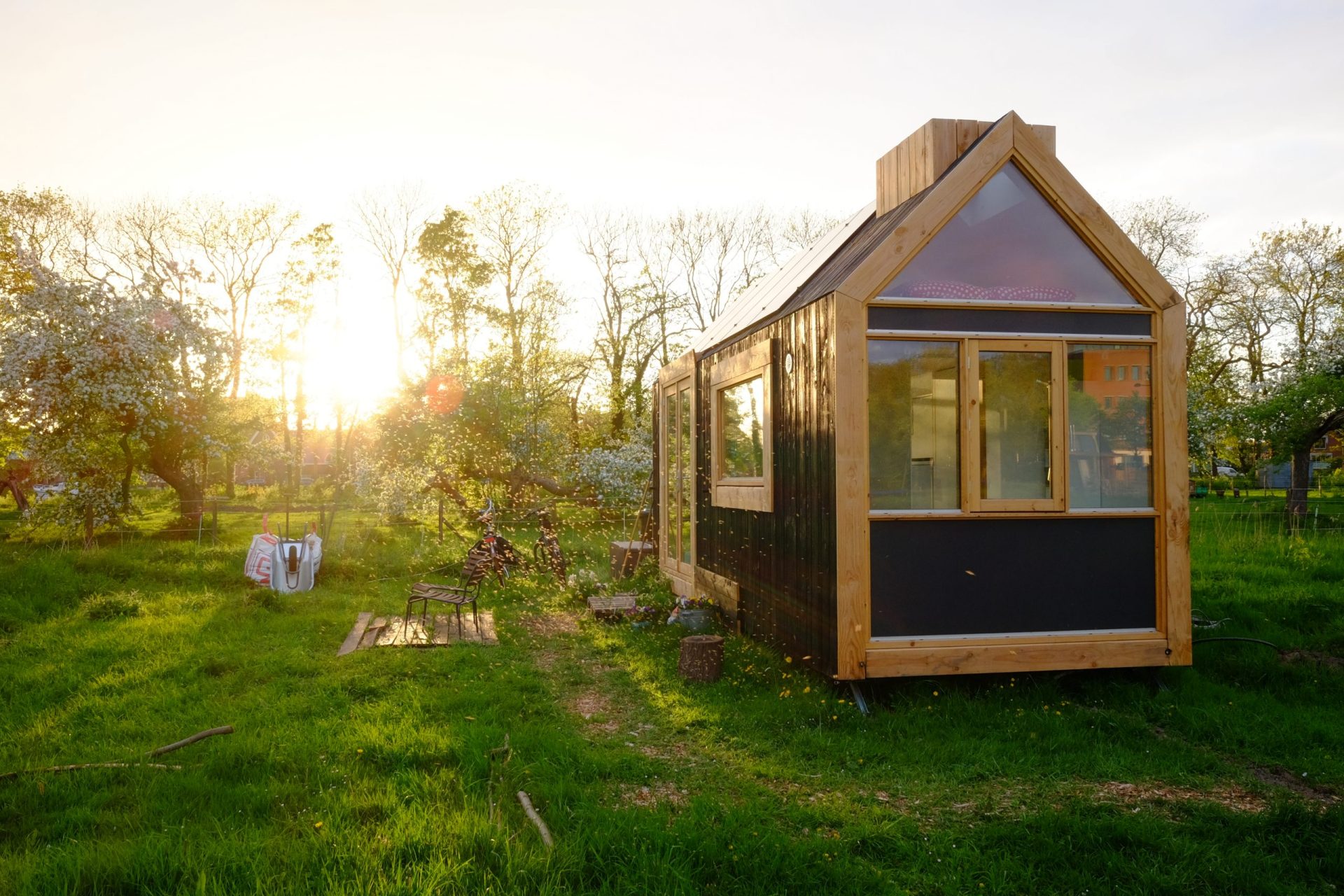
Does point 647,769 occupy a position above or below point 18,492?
below

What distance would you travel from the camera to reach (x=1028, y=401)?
6242mm

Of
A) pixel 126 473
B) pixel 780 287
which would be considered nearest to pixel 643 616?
pixel 780 287

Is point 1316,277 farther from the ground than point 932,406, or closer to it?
farther from the ground

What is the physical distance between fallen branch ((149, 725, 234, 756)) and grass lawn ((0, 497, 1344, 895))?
8cm

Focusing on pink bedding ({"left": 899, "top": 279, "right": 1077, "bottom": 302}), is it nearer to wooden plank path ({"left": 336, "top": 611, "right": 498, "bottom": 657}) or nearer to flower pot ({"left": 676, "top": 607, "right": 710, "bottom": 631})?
flower pot ({"left": 676, "top": 607, "right": 710, "bottom": 631})

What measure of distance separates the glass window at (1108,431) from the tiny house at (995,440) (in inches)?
0.5

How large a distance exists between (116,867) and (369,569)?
359 inches

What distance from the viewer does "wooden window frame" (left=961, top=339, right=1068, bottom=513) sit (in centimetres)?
606

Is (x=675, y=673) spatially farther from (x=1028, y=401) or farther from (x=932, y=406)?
(x=1028, y=401)

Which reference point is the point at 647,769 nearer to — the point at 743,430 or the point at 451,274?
the point at 743,430

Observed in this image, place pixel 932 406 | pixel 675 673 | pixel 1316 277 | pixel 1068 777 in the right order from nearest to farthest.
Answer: pixel 1068 777 → pixel 932 406 → pixel 675 673 → pixel 1316 277

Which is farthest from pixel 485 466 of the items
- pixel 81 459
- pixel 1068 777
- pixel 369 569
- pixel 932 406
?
pixel 1068 777

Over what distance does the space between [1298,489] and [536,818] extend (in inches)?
576

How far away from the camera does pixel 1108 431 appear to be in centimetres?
636
